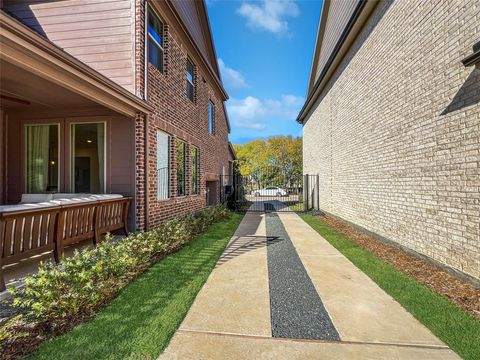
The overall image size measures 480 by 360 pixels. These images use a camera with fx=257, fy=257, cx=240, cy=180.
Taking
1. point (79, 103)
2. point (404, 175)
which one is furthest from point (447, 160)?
point (79, 103)

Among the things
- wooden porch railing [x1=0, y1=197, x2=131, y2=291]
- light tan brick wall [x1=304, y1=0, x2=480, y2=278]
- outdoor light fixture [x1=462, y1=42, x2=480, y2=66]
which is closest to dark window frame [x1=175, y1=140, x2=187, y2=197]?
wooden porch railing [x1=0, y1=197, x2=131, y2=291]

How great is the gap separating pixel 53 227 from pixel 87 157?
8.18ft

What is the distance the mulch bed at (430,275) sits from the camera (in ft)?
10.8

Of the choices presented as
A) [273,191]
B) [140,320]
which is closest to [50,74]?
[140,320]

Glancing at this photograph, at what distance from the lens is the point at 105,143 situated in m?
5.91

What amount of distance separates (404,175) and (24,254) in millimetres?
6800

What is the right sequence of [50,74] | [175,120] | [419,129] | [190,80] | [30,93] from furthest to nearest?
[190,80] → [175,120] → [30,93] → [419,129] → [50,74]

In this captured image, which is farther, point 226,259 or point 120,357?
point 226,259

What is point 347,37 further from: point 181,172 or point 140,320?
point 140,320

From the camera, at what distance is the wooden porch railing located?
3316 mm

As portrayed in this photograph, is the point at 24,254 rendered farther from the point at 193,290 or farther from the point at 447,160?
the point at 447,160

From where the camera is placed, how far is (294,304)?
3318 millimetres

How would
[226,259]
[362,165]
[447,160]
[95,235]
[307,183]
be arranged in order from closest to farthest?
1. [447,160]
2. [95,235]
3. [226,259]
4. [362,165]
5. [307,183]

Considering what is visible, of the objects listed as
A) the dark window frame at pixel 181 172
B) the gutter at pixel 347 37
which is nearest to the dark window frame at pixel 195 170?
the dark window frame at pixel 181 172
